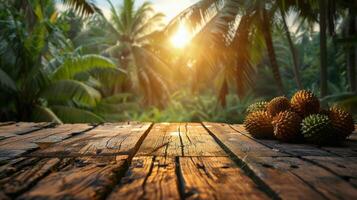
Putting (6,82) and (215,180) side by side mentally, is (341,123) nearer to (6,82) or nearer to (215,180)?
(215,180)

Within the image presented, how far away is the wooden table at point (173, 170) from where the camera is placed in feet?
3.49

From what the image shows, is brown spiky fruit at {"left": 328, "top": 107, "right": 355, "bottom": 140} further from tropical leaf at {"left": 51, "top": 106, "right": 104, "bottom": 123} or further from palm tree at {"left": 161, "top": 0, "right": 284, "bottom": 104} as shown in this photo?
tropical leaf at {"left": 51, "top": 106, "right": 104, "bottom": 123}

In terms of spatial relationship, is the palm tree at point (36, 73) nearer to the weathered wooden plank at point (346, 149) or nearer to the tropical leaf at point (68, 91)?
the tropical leaf at point (68, 91)

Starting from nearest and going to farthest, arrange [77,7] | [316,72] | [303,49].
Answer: [77,7]
[316,72]
[303,49]

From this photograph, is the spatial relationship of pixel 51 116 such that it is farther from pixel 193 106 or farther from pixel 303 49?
pixel 303 49

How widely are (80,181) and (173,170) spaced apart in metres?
0.33

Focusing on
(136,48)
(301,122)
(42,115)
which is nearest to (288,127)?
(301,122)

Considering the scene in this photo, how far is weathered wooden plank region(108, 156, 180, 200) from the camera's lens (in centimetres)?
104

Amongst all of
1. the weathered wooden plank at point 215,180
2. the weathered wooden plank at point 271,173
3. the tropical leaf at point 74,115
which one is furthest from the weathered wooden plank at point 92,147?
the tropical leaf at point 74,115

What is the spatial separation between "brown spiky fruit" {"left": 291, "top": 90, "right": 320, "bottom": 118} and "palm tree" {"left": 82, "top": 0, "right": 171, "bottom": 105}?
55.2 ft

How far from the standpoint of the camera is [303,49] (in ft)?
99.6

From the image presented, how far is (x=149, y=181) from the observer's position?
1.19 m

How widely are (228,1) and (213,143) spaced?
798 centimetres

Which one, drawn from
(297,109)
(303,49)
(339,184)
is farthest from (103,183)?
(303,49)
